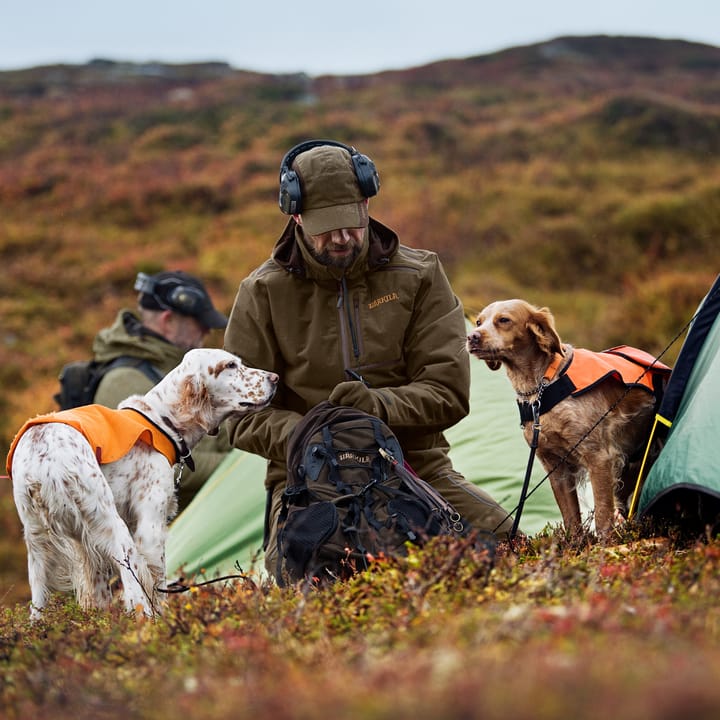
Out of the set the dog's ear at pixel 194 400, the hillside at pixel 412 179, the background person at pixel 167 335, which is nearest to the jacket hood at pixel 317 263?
the dog's ear at pixel 194 400

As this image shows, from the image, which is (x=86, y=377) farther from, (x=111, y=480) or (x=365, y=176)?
(x=365, y=176)

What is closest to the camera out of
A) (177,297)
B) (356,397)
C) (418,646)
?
(418,646)

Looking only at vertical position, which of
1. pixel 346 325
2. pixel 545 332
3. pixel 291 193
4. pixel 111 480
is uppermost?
pixel 291 193

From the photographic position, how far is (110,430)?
432 cm

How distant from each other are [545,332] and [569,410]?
38 cm

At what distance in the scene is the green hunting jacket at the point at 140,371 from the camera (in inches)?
258

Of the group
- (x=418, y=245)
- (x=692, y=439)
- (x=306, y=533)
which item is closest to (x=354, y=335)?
(x=306, y=533)

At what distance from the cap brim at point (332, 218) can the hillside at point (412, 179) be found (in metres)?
7.22

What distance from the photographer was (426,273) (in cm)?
466

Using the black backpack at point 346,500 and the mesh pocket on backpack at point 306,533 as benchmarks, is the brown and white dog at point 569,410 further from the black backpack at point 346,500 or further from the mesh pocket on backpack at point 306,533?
the mesh pocket on backpack at point 306,533

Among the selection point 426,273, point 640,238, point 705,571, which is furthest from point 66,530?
point 640,238

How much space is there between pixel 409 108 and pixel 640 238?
14.3 m

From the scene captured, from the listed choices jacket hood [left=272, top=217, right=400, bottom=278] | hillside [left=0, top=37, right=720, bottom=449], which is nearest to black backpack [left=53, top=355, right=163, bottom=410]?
jacket hood [left=272, top=217, right=400, bottom=278]

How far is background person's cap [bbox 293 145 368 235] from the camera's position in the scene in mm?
4344
